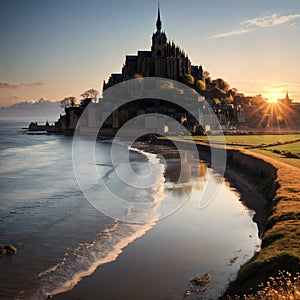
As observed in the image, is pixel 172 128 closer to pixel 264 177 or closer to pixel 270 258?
pixel 264 177

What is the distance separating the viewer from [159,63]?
126 m

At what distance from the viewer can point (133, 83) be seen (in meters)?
122

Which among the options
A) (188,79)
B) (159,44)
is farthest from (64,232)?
(159,44)

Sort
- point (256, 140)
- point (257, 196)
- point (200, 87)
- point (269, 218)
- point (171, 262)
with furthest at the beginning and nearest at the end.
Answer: point (200, 87) → point (256, 140) → point (257, 196) → point (269, 218) → point (171, 262)

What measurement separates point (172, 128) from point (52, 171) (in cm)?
5366

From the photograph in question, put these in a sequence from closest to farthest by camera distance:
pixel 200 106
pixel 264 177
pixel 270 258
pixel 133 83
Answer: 1. pixel 270 258
2. pixel 264 177
3. pixel 200 106
4. pixel 133 83

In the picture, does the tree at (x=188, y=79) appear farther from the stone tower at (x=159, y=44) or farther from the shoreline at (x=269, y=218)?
the shoreline at (x=269, y=218)

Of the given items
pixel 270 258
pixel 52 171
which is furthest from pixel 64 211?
pixel 52 171

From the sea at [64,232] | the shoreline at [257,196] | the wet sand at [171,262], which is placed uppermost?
the shoreline at [257,196]

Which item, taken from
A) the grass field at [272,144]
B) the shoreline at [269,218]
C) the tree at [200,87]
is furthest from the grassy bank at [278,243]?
the tree at [200,87]

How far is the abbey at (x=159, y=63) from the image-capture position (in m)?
126

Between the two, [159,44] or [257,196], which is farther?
[159,44]

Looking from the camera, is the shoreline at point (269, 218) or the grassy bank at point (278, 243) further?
the shoreline at point (269, 218)

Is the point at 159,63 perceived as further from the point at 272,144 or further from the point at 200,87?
the point at 272,144
